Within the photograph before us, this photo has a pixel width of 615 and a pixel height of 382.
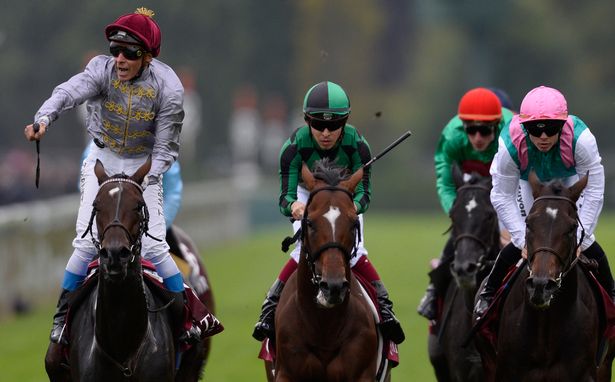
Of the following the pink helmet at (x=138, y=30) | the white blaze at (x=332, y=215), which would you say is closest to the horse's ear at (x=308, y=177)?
the white blaze at (x=332, y=215)

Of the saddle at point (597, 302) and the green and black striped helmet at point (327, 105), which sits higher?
the green and black striped helmet at point (327, 105)

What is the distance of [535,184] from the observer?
8.94 metres

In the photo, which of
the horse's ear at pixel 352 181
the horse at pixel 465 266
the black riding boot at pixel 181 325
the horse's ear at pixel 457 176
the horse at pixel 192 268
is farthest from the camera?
the horse at pixel 192 268

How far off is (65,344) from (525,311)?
282 centimetres

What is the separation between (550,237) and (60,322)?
3.08 m

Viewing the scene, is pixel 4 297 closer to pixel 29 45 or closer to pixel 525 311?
pixel 525 311

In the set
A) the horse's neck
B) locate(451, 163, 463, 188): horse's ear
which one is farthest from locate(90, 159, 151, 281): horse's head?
locate(451, 163, 463, 188): horse's ear

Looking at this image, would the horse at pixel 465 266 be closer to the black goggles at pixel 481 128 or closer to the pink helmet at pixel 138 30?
the black goggles at pixel 481 128

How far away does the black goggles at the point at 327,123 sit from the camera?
9344mm

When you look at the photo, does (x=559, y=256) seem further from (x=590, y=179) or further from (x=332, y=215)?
(x=332, y=215)

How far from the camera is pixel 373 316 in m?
9.35

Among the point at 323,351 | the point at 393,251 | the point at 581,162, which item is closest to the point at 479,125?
the point at 581,162

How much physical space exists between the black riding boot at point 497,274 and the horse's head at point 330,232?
55.2 inches

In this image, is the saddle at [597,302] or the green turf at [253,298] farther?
the green turf at [253,298]
